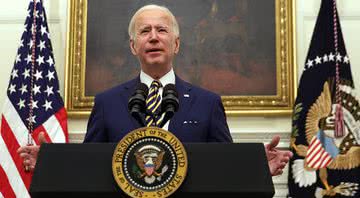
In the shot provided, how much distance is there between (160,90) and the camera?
109 inches

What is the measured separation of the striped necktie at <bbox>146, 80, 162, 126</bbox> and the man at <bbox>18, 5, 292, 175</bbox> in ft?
0.37

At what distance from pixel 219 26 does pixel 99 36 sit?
1339mm

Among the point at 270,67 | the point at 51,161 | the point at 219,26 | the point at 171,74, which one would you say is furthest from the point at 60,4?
the point at 51,161

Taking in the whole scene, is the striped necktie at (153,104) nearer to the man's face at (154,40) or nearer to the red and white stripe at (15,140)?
the man's face at (154,40)

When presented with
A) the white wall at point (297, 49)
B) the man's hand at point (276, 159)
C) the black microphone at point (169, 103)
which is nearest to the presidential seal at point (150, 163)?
the black microphone at point (169, 103)

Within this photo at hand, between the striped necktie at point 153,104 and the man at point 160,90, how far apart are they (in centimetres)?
11

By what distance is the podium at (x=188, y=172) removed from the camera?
1931mm

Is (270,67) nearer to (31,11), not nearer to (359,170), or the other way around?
(359,170)

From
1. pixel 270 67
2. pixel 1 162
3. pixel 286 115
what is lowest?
pixel 1 162

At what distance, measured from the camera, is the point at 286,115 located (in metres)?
5.72

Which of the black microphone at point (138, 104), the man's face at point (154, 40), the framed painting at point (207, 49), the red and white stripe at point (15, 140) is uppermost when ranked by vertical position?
the man's face at point (154, 40)

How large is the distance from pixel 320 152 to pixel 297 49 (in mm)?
1215

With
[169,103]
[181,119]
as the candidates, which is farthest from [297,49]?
[169,103]

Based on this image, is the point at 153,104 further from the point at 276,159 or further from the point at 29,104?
the point at 29,104
